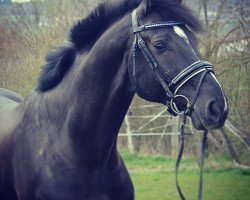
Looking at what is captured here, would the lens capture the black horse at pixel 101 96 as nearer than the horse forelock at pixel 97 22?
Yes

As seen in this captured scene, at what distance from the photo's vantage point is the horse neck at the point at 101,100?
2875 mm

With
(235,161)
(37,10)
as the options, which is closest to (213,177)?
(235,161)

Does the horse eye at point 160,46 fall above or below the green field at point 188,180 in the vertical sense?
above

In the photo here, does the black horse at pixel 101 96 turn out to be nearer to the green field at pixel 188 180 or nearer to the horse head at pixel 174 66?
the horse head at pixel 174 66

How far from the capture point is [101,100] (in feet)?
9.58

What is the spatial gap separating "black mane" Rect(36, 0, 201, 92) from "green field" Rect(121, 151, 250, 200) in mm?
3768

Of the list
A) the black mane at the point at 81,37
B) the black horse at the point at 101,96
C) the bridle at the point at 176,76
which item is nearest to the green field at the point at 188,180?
the black horse at the point at 101,96

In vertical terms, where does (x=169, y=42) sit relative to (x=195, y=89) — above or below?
above

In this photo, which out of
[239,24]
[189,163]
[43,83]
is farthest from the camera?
[189,163]

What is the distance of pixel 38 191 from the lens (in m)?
2.93

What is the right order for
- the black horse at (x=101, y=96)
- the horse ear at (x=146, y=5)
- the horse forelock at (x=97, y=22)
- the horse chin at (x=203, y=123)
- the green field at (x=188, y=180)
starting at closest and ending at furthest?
the horse chin at (x=203, y=123) < the black horse at (x=101, y=96) < the horse ear at (x=146, y=5) < the horse forelock at (x=97, y=22) < the green field at (x=188, y=180)

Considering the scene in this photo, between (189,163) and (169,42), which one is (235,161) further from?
(169,42)

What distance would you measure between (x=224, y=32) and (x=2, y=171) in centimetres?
540

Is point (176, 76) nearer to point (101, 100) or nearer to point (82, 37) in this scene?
point (101, 100)
